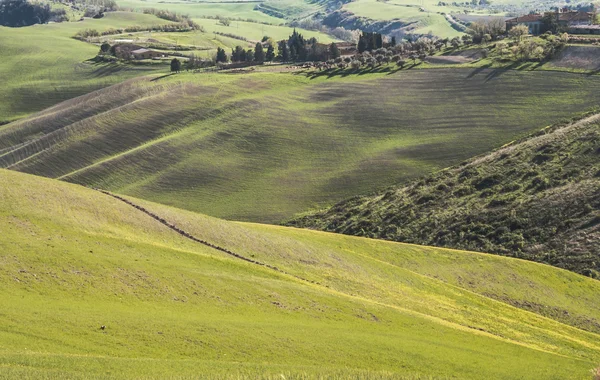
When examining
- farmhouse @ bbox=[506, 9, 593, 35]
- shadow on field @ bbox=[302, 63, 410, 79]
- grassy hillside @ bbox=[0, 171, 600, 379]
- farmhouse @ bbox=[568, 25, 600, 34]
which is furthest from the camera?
farmhouse @ bbox=[506, 9, 593, 35]

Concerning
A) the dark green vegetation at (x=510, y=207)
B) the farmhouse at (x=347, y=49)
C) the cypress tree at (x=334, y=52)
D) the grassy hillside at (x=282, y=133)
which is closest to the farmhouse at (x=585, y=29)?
the grassy hillside at (x=282, y=133)

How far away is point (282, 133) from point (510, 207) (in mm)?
49449

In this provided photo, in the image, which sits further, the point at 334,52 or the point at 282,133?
the point at 334,52

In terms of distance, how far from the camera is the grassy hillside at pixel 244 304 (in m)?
35.7

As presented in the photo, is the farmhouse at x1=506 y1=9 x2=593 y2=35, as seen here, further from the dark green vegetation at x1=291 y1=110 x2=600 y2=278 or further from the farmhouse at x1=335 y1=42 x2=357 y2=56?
the dark green vegetation at x1=291 y1=110 x2=600 y2=278

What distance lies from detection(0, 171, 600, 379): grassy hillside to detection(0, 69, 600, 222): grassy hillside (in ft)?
122

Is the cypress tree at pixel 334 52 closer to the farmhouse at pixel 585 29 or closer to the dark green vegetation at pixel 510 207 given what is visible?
the farmhouse at pixel 585 29

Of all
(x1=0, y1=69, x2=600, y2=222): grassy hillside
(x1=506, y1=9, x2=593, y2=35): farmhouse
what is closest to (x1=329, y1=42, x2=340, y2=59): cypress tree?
(x1=0, y1=69, x2=600, y2=222): grassy hillside

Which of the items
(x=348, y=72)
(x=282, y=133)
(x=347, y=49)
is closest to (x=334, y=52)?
(x=347, y=49)

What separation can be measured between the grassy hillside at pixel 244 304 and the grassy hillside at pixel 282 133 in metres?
37.2

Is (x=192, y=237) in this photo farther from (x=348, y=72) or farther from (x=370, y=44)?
(x=370, y=44)

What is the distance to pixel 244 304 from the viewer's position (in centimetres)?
4528

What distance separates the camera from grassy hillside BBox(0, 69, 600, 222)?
104688 mm

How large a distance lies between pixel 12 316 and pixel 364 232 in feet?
178
